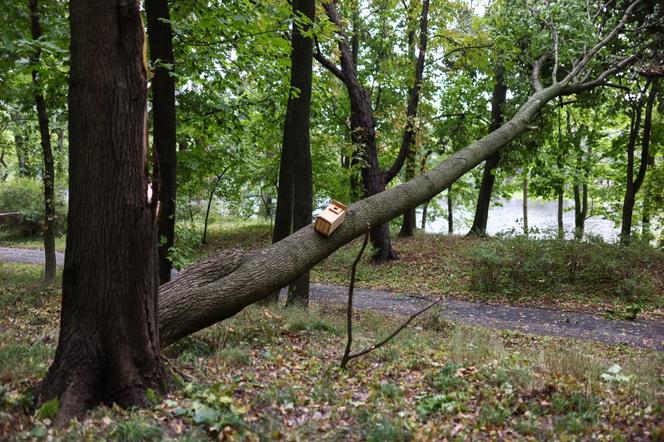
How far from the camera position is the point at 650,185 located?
1766 cm

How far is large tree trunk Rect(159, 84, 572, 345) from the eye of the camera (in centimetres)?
500

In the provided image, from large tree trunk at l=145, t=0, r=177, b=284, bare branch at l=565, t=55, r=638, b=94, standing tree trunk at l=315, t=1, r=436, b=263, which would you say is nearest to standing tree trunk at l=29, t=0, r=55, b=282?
large tree trunk at l=145, t=0, r=177, b=284

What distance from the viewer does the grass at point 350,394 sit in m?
3.55

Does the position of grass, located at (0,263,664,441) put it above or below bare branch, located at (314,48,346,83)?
below

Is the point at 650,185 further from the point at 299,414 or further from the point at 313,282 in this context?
the point at 299,414

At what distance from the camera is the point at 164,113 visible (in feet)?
24.6

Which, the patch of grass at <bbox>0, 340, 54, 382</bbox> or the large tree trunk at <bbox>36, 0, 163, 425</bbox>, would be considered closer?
the large tree trunk at <bbox>36, 0, 163, 425</bbox>

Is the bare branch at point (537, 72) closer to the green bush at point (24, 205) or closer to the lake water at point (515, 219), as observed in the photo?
the lake water at point (515, 219)

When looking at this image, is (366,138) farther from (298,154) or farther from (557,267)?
(298,154)

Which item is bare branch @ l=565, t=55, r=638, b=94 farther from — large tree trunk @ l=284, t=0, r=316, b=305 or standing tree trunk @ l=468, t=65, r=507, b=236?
large tree trunk @ l=284, t=0, r=316, b=305

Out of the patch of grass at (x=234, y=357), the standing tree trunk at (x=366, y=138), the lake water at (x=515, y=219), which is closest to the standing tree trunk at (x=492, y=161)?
the standing tree trunk at (x=366, y=138)

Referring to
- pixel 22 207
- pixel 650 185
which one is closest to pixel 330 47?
pixel 650 185

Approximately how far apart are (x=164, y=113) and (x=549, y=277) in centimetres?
982

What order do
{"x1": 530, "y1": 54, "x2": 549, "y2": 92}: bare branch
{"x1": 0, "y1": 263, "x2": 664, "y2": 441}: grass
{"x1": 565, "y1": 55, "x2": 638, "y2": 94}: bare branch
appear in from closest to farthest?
{"x1": 0, "y1": 263, "x2": 664, "y2": 441}: grass → {"x1": 565, "y1": 55, "x2": 638, "y2": 94}: bare branch → {"x1": 530, "y1": 54, "x2": 549, "y2": 92}: bare branch
